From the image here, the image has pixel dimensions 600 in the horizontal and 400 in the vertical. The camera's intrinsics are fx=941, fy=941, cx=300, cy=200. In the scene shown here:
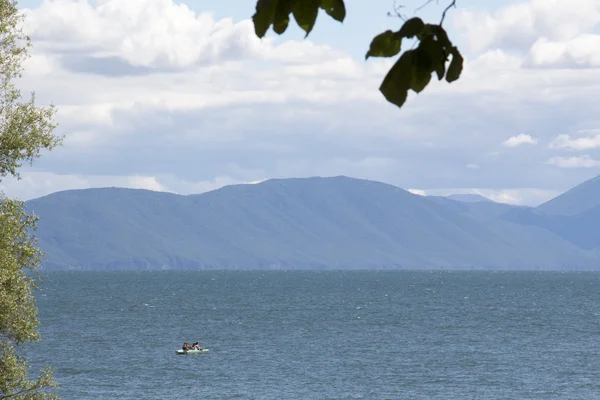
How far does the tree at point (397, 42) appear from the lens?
5375 millimetres

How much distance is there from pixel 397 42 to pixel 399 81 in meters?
0.25

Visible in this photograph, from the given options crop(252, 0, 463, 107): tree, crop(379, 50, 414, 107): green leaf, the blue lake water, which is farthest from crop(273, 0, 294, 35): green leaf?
the blue lake water

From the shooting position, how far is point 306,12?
5402 mm

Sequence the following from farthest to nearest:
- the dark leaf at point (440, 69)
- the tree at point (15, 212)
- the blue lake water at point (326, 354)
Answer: the blue lake water at point (326, 354), the tree at point (15, 212), the dark leaf at point (440, 69)

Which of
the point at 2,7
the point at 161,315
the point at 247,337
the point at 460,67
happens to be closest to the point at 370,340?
the point at 247,337

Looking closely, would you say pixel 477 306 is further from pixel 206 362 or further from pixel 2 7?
pixel 2 7

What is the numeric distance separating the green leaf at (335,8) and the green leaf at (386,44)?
268 mm

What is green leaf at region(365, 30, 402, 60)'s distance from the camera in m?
5.50

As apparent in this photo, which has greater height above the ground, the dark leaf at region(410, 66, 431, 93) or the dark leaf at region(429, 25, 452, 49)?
the dark leaf at region(429, 25, 452, 49)

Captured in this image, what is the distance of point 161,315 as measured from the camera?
17438 cm

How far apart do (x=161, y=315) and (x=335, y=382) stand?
93.9 meters

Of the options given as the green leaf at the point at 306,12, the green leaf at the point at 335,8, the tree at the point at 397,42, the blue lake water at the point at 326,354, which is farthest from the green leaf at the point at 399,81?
the blue lake water at the point at 326,354

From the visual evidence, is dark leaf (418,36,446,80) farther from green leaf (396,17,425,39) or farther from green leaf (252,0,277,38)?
green leaf (252,0,277,38)

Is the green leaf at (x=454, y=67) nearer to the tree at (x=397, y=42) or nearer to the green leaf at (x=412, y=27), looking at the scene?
the tree at (x=397, y=42)
